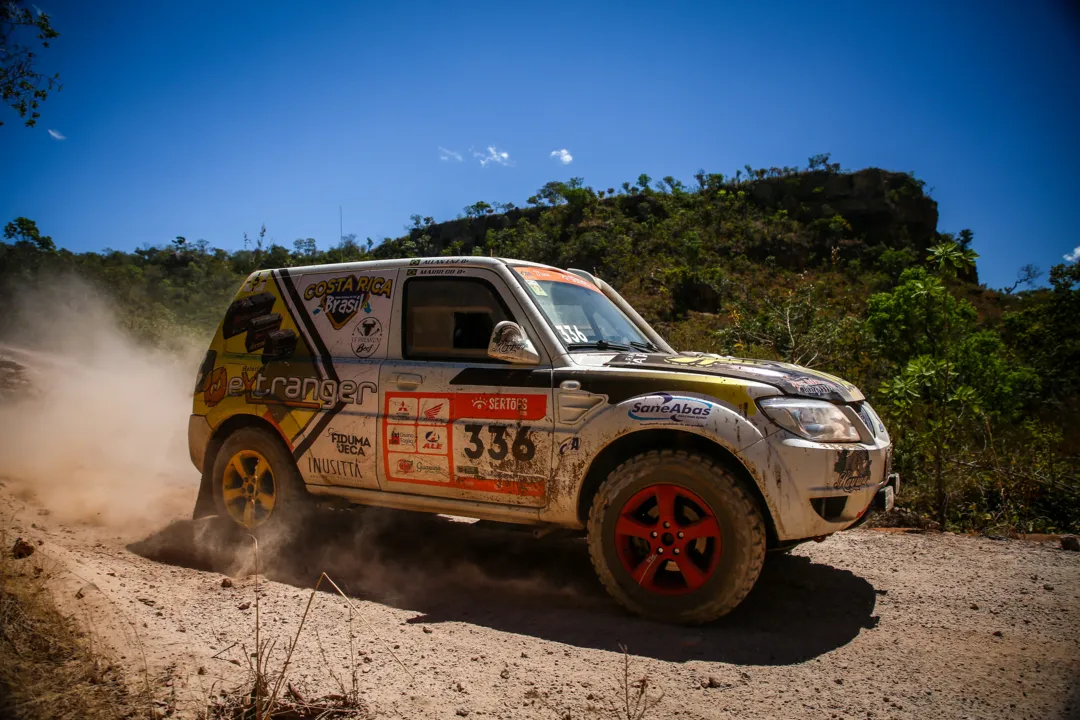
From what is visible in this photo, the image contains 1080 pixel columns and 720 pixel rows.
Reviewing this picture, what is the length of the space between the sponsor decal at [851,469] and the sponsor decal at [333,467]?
2.89 m

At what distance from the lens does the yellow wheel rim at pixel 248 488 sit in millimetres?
5125

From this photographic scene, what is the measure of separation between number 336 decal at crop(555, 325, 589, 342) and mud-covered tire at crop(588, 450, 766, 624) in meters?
0.91

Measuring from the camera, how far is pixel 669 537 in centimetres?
368

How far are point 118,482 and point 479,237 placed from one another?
58.7 metres

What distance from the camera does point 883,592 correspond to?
4254 millimetres

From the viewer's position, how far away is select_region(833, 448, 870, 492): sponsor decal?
11.6 feet

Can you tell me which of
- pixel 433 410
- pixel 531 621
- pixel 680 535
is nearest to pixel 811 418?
pixel 680 535

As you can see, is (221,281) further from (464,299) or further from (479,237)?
(479,237)

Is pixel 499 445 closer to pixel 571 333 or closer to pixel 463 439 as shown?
pixel 463 439

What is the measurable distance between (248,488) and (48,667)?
2548 millimetres

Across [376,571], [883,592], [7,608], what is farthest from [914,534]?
[7,608]

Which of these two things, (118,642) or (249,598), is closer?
(118,642)

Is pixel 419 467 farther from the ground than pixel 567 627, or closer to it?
farther from the ground

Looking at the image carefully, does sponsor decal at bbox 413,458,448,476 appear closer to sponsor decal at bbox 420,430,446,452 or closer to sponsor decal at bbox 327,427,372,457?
sponsor decal at bbox 420,430,446,452
